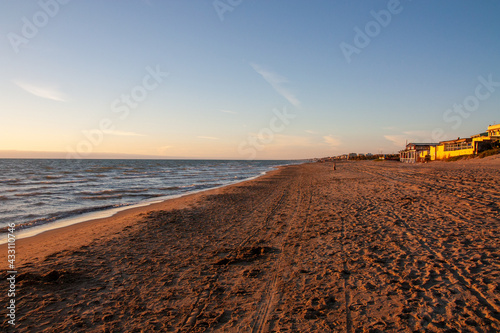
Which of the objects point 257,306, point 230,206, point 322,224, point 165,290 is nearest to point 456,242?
point 322,224

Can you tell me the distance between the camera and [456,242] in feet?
22.2

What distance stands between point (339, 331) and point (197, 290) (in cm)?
260

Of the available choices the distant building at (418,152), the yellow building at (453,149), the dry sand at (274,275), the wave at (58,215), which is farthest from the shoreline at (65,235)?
the distant building at (418,152)

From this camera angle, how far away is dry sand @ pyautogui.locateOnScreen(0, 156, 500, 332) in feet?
13.2

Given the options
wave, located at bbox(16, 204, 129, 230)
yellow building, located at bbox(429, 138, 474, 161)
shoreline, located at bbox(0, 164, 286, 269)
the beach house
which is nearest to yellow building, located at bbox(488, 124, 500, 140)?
the beach house

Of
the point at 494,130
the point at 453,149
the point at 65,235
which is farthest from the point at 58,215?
the point at 494,130

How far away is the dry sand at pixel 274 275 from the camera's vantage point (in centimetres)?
403

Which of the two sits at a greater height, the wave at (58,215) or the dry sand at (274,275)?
the dry sand at (274,275)

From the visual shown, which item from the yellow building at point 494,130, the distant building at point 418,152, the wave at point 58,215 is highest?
the yellow building at point 494,130

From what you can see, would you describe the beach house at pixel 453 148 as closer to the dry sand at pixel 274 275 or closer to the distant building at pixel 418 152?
the distant building at pixel 418 152

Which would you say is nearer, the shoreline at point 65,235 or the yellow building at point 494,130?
the shoreline at point 65,235

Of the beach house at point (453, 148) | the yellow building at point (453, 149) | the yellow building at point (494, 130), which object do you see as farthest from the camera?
the yellow building at point (494, 130)

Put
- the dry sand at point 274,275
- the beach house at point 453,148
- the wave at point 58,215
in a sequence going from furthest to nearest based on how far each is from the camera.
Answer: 1. the beach house at point 453,148
2. the wave at point 58,215
3. the dry sand at point 274,275

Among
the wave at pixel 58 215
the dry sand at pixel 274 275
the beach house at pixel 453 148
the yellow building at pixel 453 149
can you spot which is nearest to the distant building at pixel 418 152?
the beach house at pixel 453 148
